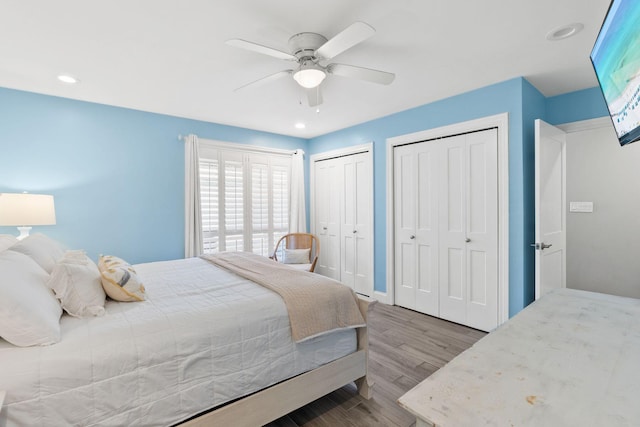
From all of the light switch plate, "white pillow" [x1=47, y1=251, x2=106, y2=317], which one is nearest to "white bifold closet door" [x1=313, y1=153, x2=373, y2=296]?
the light switch plate

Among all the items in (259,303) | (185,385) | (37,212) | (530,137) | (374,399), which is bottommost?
(374,399)

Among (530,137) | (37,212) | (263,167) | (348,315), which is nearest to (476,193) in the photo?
(530,137)

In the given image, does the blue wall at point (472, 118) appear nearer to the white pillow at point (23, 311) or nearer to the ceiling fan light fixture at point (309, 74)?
the ceiling fan light fixture at point (309, 74)

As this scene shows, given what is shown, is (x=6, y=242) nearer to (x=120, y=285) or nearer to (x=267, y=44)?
(x=120, y=285)

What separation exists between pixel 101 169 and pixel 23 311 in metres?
2.69

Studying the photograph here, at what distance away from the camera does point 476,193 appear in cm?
314

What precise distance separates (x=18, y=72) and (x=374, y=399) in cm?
399

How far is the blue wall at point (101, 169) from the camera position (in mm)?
3020

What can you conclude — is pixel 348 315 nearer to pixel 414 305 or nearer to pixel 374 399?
pixel 374 399

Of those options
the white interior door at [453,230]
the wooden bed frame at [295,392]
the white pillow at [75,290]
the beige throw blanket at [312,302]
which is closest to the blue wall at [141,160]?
the white interior door at [453,230]

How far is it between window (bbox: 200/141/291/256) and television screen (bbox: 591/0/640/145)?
3921 millimetres

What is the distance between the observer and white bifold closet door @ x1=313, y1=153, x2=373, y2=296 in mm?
4273

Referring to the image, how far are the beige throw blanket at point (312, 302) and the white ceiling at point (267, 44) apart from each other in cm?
174

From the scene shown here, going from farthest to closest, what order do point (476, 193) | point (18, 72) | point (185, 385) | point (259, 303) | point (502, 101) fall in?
point (476, 193)
point (502, 101)
point (18, 72)
point (259, 303)
point (185, 385)
